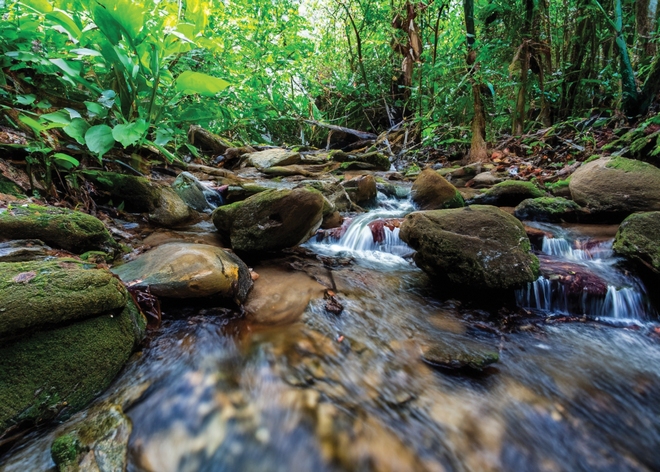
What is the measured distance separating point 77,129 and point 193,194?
1.92 metres

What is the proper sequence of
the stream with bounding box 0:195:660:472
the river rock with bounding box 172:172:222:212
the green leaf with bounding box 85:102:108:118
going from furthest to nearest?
the river rock with bounding box 172:172:222:212
the green leaf with bounding box 85:102:108:118
the stream with bounding box 0:195:660:472

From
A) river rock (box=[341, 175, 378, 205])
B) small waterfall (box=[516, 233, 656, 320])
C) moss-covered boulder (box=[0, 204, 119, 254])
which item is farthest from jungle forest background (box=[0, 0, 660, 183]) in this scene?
river rock (box=[341, 175, 378, 205])

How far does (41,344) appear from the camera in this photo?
4.81 feet

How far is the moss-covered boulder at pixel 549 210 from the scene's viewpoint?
450cm

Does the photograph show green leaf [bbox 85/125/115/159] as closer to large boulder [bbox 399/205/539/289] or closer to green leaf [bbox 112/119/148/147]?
green leaf [bbox 112/119/148/147]

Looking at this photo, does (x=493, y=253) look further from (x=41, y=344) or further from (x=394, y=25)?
(x=394, y=25)

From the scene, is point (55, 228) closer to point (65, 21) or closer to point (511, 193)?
point (65, 21)

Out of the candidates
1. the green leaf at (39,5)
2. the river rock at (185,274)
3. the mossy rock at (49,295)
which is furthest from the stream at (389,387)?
the green leaf at (39,5)

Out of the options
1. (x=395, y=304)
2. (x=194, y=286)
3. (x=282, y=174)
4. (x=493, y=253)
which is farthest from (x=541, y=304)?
(x=282, y=174)

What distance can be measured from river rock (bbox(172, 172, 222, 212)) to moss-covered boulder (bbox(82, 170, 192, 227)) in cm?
46

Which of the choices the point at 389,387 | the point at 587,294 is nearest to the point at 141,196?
the point at 389,387

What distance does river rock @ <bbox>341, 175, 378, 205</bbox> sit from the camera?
604 cm

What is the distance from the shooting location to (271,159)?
30.6 feet

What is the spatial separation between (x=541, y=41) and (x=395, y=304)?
7.84 metres
